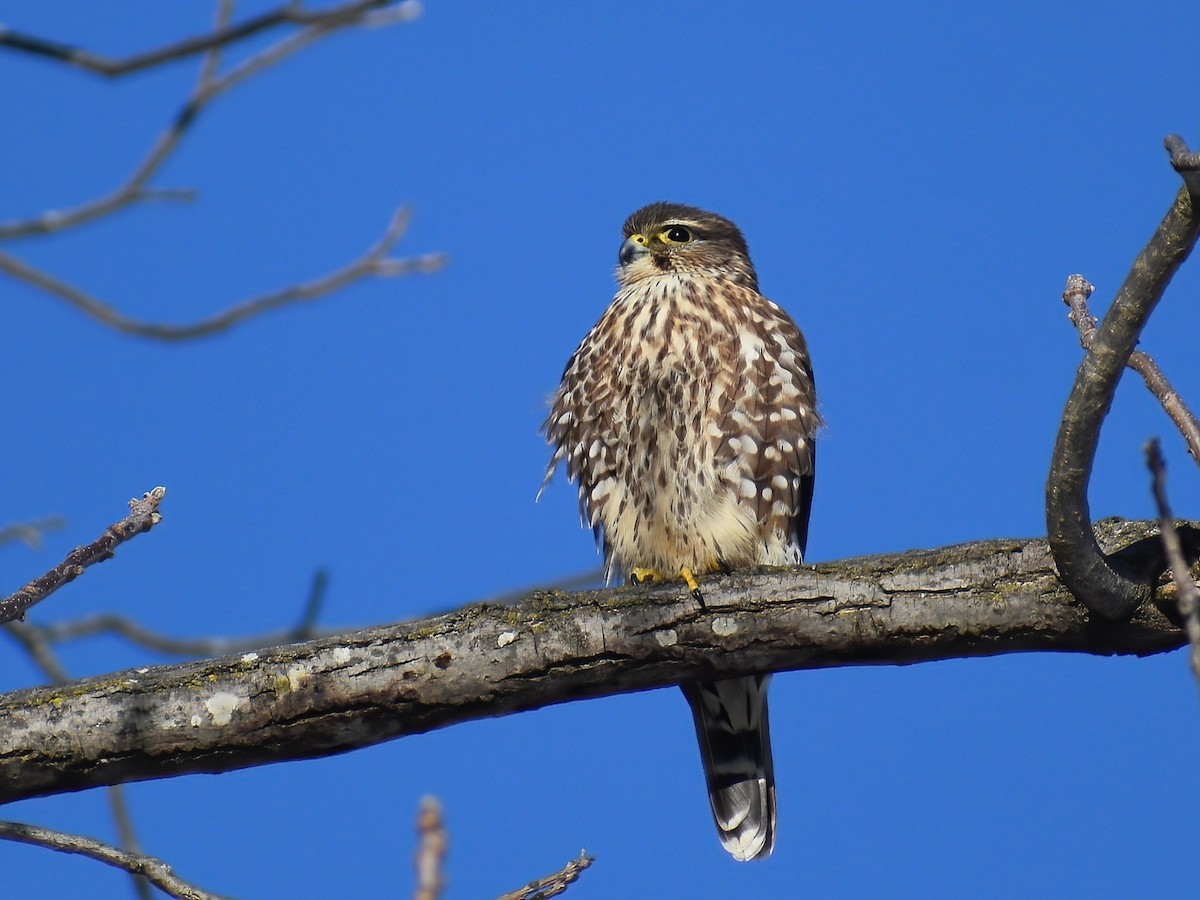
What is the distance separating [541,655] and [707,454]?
4.90 feet

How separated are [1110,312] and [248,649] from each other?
213cm

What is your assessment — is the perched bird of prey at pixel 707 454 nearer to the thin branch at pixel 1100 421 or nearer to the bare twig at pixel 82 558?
the thin branch at pixel 1100 421

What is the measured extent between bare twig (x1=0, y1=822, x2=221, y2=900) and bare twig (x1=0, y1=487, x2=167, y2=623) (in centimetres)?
42

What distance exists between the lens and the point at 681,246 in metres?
5.81

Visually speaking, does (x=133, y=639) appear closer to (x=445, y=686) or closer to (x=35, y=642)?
(x=35, y=642)

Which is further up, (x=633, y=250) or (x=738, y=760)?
(x=633, y=250)

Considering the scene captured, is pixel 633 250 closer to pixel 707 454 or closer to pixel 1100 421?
pixel 707 454

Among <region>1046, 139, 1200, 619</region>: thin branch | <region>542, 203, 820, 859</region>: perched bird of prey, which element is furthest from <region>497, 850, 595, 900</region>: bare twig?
<region>542, 203, 820, 859</region>: perched bird of prey

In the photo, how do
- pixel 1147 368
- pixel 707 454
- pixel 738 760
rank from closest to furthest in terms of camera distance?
1. pixel 1147 368
2. pixel 707 454
3. pixel 738 760

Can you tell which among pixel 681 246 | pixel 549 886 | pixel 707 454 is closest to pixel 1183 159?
pixel 549 886

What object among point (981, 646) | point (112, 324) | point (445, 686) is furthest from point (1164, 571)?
point (112, 324)

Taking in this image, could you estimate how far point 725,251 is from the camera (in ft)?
19.1

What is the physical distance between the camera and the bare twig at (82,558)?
8.57 feet

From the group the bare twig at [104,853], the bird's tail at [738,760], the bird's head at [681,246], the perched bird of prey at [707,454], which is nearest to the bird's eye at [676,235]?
the bird's head at [681,246]
